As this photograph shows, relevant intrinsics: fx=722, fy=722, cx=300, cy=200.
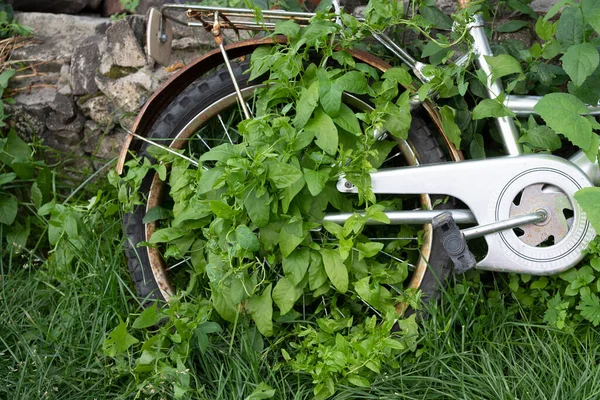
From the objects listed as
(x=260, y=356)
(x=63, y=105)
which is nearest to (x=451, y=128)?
(x=260, y=356)

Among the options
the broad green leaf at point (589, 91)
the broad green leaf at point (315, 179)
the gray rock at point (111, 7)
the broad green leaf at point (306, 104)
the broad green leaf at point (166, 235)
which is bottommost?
the broad green leaf at point (166, 235)

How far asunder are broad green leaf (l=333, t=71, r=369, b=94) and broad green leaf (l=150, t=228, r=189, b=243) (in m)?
0.73

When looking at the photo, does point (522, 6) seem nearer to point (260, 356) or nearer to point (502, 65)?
point (502, 65)

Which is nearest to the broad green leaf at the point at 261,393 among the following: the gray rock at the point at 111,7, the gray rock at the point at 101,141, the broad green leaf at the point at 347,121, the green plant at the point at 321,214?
the green plant at the point at 321,214

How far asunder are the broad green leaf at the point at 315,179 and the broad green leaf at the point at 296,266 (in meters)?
0.24

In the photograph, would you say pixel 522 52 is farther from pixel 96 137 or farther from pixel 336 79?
pixel 96 137

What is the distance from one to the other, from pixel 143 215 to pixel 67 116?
→ 669 millimetres

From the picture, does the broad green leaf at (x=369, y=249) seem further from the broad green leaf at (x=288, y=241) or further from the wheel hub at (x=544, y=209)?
the wheel hub at (x=544, y=209)

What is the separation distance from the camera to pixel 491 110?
2.29 metres

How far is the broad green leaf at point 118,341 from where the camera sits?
7.36ft

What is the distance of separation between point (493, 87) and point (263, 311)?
1.05 metres

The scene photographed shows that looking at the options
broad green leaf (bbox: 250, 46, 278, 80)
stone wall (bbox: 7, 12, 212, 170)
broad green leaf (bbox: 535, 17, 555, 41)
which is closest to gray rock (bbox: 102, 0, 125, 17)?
stone wall (bbox: 7, 12, 212, 170)

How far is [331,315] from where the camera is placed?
2.50 metres

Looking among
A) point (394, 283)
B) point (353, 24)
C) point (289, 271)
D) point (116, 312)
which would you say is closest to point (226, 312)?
point (289, 271)
